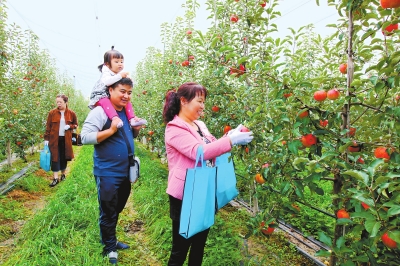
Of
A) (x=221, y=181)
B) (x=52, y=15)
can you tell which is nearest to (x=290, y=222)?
(x=221, y=181)

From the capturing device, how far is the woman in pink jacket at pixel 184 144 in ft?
4.82

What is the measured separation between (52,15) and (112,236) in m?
15.1

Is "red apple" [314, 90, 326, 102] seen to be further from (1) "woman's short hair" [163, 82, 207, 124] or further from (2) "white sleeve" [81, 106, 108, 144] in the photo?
(2) "white sleeve" [81, 106, 108, 144]

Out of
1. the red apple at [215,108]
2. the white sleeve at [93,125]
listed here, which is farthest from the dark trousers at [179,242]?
the red apple at [215,108]

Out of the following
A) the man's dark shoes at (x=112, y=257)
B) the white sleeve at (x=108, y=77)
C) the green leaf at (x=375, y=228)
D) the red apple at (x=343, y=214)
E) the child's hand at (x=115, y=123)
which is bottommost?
the man's dark shoes at (x=112, y=257)

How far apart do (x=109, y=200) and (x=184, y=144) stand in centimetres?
89

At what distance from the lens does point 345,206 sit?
52.6 inches

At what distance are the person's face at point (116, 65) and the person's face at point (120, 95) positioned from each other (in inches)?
8.0

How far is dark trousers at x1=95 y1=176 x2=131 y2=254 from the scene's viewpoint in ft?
6.58

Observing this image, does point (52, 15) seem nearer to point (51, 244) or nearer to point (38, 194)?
point (38, 194)

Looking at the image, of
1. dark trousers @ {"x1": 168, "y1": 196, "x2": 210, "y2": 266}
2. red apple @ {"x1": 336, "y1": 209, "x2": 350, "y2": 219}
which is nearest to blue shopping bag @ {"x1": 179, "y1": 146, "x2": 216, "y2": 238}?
dark trousers @ {"x1": 168, "y1": 196, "x2": 210, "y2": 266}

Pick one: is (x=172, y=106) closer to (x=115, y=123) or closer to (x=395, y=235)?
(x=115, y=123)

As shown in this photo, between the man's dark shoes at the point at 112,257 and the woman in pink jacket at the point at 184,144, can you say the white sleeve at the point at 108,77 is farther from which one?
the man's dark shoes at the point at 112,257

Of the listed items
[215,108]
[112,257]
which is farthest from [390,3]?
[112,257]
